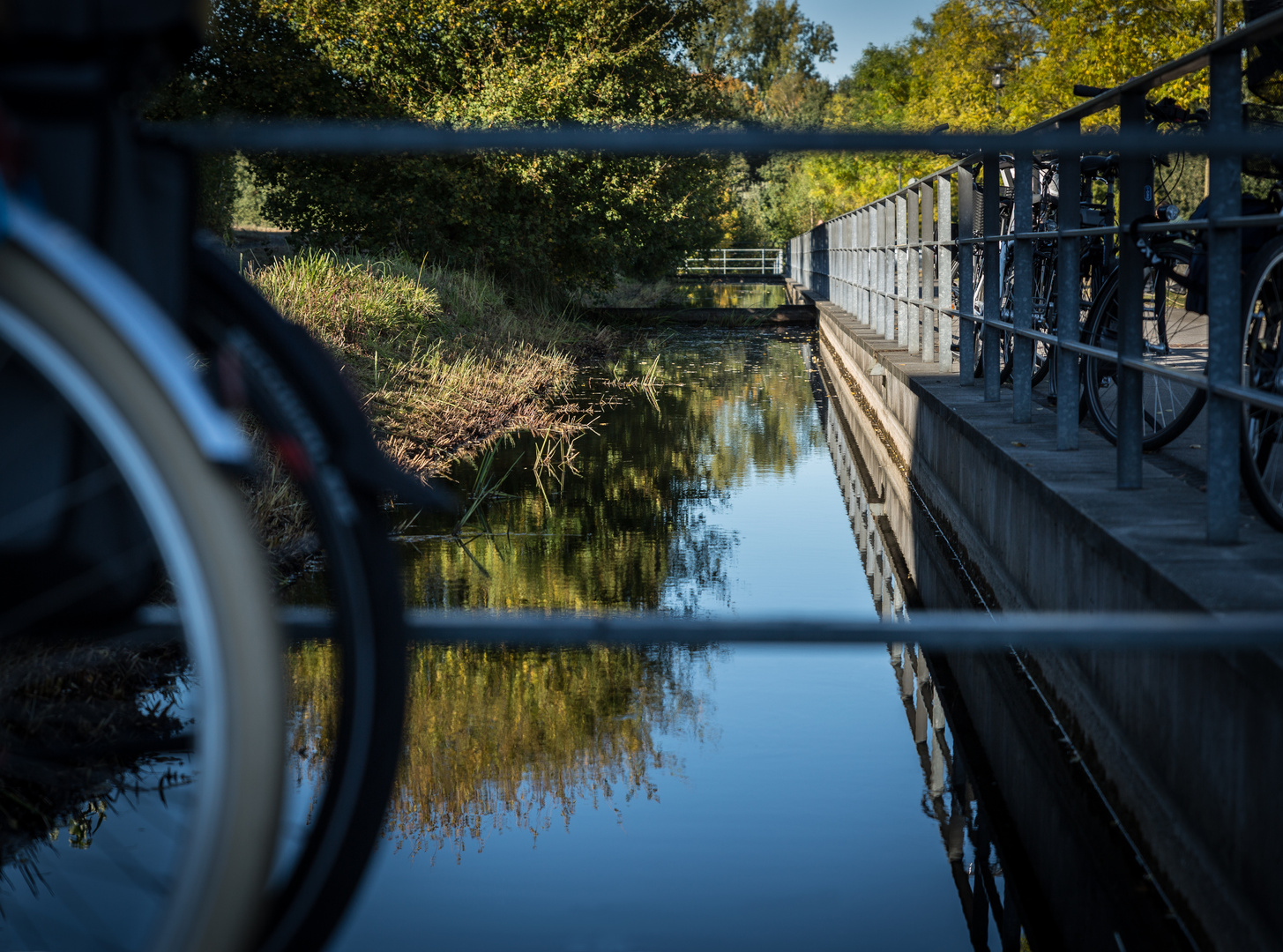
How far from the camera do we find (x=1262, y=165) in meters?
3.42

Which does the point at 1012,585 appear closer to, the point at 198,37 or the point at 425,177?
the point at 198,37

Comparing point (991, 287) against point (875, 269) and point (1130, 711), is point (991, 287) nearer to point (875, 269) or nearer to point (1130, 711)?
point (1130, 711)

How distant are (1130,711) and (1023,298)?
2.54m

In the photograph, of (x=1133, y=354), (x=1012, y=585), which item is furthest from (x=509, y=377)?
(x=1133, y=354)

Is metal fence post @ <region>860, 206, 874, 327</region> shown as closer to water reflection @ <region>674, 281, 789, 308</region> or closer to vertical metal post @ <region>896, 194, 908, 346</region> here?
vertical metal post @ <region>896, 194, 908, 346</region>

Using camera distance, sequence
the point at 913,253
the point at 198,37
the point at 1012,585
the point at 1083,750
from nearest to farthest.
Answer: the point at 198,37, the point at 1083,750, the point at 1012,585, the point at 913,253

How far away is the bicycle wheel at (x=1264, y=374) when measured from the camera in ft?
10.0

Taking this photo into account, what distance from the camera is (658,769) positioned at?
354 centimetres

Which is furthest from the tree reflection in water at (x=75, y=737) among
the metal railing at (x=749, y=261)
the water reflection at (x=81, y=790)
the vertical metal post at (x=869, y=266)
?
the metal railing at (x=749, y=261)

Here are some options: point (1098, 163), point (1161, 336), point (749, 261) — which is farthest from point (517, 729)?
point (749, 261)

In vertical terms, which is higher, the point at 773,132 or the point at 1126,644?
the point at 773,132

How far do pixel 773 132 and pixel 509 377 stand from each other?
9642 millimetres

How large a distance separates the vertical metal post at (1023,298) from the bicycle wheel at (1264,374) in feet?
6.54

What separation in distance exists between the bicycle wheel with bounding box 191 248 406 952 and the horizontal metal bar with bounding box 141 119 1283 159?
23 centimetres
